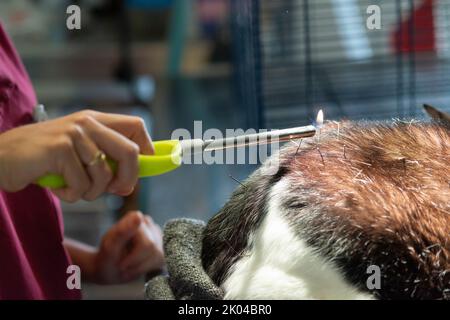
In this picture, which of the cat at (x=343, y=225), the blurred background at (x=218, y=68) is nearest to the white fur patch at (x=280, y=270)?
the cat at (x=343, y=225)

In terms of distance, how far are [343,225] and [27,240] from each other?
1.07ft

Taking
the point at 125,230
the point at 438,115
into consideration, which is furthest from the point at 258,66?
the point at 438,115

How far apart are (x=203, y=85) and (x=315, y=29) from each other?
1244 millimetres

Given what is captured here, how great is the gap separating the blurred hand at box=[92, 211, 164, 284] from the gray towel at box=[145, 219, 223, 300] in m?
0.26

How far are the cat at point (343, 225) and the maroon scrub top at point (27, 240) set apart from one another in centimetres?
19

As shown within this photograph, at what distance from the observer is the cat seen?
46cm

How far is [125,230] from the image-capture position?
85 centimetres

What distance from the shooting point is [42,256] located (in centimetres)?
70

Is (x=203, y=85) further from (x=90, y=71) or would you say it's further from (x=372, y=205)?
(x=372, y=205)

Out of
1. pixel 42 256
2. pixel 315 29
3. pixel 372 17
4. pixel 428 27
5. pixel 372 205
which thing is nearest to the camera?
pixel 372 205

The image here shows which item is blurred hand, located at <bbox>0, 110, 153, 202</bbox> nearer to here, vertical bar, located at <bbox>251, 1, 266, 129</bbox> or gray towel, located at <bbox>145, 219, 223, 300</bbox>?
gray towel, located at <bbox>145, 219, 223, 300</bbox>

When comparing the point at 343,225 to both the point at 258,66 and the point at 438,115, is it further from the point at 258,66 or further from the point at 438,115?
the point at 258,66

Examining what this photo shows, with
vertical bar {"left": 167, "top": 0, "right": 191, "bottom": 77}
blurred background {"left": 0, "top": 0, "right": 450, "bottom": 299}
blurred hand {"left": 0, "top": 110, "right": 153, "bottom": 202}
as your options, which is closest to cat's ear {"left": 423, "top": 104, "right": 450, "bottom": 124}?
blurred background {"left": 0, "top": 0, "right": 450, "bottom": 299}
